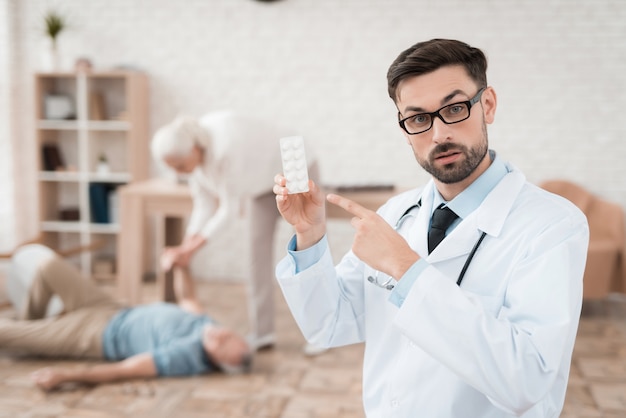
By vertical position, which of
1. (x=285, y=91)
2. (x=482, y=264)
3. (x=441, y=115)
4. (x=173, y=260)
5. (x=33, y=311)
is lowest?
(x=33, y=311)

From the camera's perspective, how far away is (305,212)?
4.50ft

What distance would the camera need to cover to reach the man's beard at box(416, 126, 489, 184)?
1.27m

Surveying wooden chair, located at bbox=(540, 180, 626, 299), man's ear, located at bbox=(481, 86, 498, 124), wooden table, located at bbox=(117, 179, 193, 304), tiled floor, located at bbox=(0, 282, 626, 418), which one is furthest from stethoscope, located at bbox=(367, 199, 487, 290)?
wooden chair, located at bbox=(540, 180, 626, 299)

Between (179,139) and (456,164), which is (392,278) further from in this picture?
(179,139)

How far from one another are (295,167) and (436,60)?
35 cm

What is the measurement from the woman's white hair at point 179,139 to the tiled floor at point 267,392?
3.57 ft

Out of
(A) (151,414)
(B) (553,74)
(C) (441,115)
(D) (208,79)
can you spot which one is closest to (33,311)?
(A) (151,414)

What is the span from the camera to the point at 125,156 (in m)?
5.06

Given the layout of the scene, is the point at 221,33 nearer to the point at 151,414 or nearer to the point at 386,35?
the point at 386,35

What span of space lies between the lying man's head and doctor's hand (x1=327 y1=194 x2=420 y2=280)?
206cm

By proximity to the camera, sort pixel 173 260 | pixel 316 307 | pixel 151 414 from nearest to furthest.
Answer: pixel 316 307 → pixel 151 414 → pixel 173 260

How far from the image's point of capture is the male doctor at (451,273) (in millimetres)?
1054

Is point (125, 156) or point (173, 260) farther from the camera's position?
point (125, 156)

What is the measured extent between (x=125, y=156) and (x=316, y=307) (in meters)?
4.00
